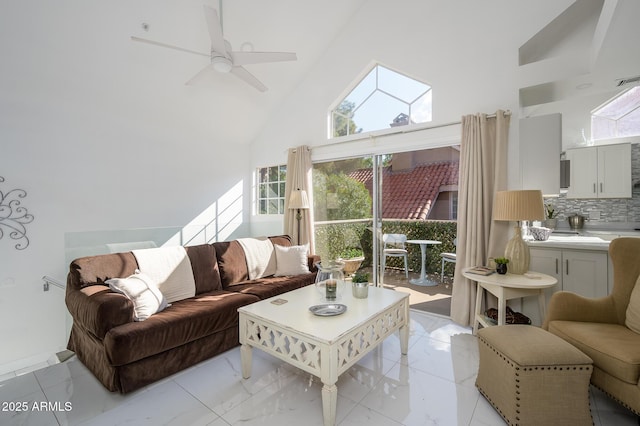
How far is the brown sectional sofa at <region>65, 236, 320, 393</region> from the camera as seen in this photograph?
1.94m

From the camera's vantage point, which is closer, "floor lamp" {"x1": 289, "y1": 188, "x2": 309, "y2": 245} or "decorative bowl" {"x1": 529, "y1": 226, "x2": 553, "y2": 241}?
"decorative bowl" {"x1": 529, "y1": 226, "x2": 553, "y2": 241}

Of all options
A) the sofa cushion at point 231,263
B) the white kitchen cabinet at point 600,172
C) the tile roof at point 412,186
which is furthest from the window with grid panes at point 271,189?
the white kitchen cabinet at point 600,172

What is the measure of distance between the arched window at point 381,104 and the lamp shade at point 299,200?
97 centimetres

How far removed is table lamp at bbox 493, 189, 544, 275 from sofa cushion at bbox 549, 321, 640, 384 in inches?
27.6

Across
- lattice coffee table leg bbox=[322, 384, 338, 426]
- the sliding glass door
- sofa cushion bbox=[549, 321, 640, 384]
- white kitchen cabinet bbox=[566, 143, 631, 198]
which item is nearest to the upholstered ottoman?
sofa cushion bbox=[549, 321, 640, 384]

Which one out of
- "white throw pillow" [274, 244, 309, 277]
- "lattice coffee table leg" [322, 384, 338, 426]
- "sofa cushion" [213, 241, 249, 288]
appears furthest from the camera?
"white throw pillow" [274, 244, 309, 277]

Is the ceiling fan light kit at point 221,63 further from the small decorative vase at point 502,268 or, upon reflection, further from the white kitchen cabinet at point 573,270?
the white kitchen cabinet at point 573,270

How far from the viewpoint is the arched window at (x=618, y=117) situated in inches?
147

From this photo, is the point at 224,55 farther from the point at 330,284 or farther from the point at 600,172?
the point at 600,172

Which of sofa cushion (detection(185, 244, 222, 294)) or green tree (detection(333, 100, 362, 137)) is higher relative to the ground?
green tree (detection(333, 100, 362, 137))

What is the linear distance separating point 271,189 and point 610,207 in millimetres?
4895

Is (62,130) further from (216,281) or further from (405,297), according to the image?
(405,297)

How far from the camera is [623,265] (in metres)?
1.99

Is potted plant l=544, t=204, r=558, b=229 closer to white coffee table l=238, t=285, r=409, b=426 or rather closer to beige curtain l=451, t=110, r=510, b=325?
beige curtain l=451, t=110, r=510, b=325
